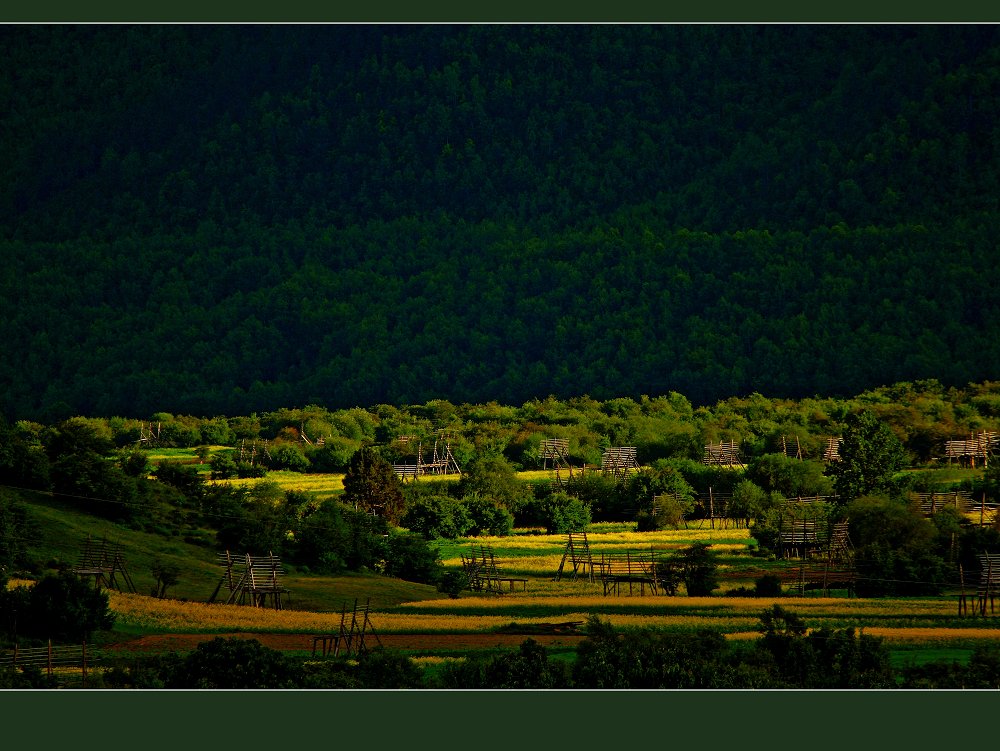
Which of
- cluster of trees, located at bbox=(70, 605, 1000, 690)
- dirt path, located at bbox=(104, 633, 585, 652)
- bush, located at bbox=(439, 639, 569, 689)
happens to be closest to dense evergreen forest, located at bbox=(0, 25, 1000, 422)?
dirt path, located at bbox=(104, 633, 585, 652)

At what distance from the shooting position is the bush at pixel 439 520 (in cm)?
5003

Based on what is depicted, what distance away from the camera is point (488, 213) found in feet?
311

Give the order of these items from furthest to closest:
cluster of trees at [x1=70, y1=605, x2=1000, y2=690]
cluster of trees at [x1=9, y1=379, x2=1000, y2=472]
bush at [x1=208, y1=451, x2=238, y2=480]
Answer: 1. cluster of trees at [x1=9, y1=379, x2=1000, y2=472]
2. bush at [x1=208, y1=451, x2=238, y2=480]
3. cluster of trees at [x1=70, y1=605, x2=1000, y2=690]

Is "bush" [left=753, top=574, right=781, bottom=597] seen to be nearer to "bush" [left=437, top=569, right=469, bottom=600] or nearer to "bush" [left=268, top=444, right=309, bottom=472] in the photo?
"bush" [left=437, top=569, right=469, bottom=600]

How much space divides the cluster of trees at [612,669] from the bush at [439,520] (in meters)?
15.5

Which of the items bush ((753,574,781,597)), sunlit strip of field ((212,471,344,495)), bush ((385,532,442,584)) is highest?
sunlit strip of field ((212,471,344,495))

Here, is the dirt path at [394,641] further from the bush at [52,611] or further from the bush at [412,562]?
the bush at [412,562]

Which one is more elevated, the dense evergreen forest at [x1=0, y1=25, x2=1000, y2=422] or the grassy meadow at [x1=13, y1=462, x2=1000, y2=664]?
the dense evergreen forest at [x1=0, y1=25, x2=1000, y2=422]

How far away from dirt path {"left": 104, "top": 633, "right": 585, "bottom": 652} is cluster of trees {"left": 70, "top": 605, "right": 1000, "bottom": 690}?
1.55 m

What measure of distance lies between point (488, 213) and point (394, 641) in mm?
59914

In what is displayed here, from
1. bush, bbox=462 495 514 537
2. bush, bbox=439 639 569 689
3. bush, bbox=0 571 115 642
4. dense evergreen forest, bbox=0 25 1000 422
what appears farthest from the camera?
dense evergreen forest, bbox=0 25 1000 422

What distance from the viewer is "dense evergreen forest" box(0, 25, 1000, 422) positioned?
75.1 metres

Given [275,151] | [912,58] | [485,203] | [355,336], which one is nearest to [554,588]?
[355,336]

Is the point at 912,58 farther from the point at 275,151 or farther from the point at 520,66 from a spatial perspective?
the point at 275,151
